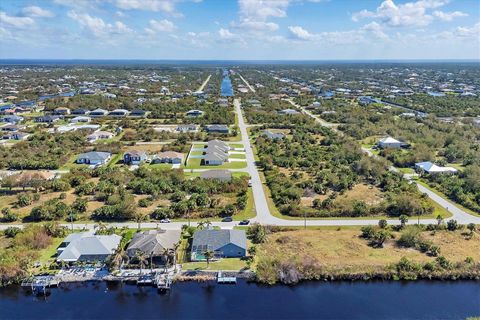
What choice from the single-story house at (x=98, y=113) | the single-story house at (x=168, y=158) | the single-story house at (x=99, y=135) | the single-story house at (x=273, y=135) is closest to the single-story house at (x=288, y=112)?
the single-story house at (x=273, y=135)

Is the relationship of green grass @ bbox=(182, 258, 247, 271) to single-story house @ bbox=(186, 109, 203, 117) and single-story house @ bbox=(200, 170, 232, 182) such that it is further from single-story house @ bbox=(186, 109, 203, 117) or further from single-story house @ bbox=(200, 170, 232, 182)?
single-story house @ bbox=(186, 109, 203, 117)

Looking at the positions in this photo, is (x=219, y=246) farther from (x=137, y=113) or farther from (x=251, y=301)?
(x=137, y=113)

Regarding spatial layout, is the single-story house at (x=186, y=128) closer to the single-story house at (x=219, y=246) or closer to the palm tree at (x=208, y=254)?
the single-story house at (x=219, y=246)

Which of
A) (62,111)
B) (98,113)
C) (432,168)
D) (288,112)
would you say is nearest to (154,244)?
(432,168)

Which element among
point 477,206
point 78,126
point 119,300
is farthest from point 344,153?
point 78,126

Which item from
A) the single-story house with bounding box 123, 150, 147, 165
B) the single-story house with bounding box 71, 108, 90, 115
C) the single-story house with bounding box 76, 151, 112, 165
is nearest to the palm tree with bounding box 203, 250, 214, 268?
the single-story house with bounding box 123, 150, 147, 165

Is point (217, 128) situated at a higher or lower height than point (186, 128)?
higher

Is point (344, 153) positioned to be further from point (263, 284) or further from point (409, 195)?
point (263, 284)
